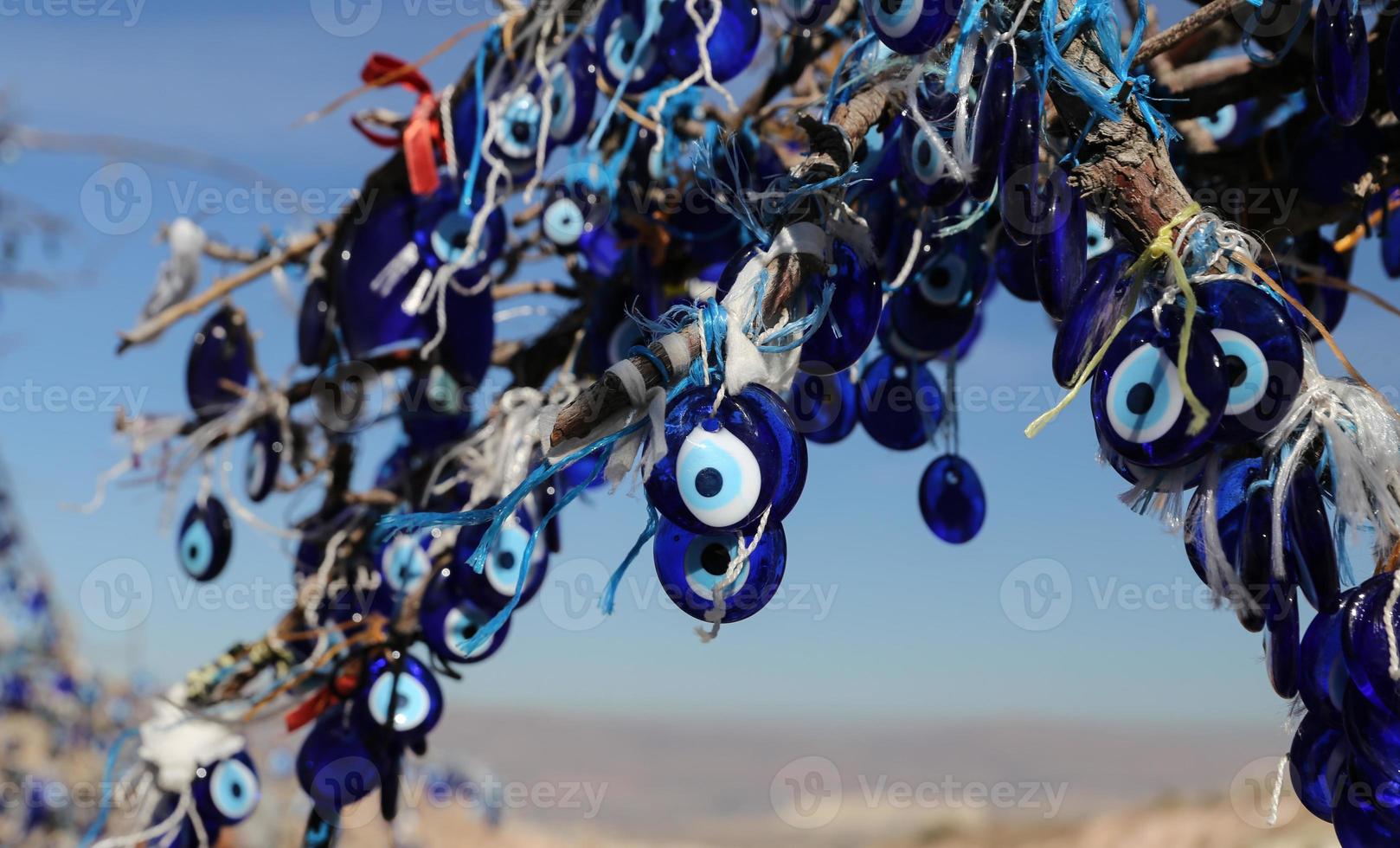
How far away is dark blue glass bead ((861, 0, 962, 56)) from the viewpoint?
0.74 m

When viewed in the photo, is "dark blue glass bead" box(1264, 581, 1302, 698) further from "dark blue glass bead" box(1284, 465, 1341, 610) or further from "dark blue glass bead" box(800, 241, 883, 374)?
"dark blue glass bead" box(800, 241, 883, 374)

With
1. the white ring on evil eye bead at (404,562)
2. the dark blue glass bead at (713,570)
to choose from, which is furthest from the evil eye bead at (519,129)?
the dark blue glass bead at (713,570)

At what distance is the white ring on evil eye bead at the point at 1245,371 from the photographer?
2.17 feet

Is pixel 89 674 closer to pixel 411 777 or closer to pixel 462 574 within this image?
pixel 411 777

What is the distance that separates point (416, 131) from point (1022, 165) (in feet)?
2.56

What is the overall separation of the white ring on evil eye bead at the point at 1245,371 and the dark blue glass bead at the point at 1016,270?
14.0 inches

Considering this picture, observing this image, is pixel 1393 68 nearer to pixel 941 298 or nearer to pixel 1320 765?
pixel 941 298

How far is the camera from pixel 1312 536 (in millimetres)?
683

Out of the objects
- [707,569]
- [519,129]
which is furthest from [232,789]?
[707,569]

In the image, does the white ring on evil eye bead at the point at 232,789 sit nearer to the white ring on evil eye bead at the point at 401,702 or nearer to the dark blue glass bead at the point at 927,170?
the white ring on evil eye bead at the point at 401,702

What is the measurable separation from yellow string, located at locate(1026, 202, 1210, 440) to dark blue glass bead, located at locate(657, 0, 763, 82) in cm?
52

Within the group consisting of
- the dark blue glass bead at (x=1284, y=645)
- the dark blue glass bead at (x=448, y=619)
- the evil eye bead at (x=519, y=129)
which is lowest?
the dark blue glass bead at (x=448, y=619)

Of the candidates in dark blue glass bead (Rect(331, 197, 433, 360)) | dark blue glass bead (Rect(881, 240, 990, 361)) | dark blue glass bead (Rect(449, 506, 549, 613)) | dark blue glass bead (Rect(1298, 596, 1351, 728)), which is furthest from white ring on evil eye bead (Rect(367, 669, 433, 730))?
dark blue glass bead (Rect(1298, 596, 1351, 728))

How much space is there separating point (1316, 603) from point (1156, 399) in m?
0.16
